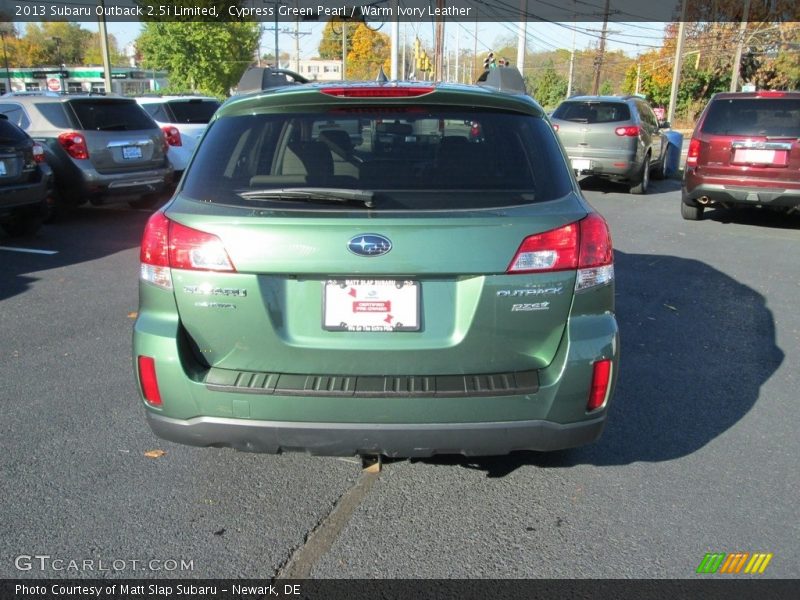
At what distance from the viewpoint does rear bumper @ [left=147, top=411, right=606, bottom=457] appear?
2627mm

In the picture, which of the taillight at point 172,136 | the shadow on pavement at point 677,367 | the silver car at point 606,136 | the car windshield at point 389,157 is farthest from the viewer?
the silver car at point 606,136

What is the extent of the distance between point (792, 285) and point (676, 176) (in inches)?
446

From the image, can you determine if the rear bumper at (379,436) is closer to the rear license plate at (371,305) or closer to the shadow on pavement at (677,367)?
→ the rear license plate at (371,305)

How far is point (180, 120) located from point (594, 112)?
25.7 ft

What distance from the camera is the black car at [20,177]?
7797mm

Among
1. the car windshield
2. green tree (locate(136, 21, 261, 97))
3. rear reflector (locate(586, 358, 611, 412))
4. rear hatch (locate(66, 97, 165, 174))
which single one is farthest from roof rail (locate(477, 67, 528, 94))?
green tree (locate(136, 21, 261, 97))

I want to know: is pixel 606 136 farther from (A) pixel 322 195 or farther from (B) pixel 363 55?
(B) pixel 363 55

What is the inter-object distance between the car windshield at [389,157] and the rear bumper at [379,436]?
34.1 inches

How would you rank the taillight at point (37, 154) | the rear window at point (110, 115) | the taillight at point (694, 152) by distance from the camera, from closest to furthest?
the taillight at point (37, 154)
the rear window at point (110, 115)
the taillight at point (694, 152)

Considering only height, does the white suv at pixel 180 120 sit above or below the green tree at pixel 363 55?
below

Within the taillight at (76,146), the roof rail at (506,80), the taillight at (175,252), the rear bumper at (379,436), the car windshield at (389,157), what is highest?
the roof rail at (506,80)

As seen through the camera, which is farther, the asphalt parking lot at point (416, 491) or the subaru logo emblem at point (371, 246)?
the asphalt parking lot at point (416, 491)

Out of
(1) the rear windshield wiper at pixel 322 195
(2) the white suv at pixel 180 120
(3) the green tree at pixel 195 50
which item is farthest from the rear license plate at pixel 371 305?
(3) the green tree at pixel 195 50

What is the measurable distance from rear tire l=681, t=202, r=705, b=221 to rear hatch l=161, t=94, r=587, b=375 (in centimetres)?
890
